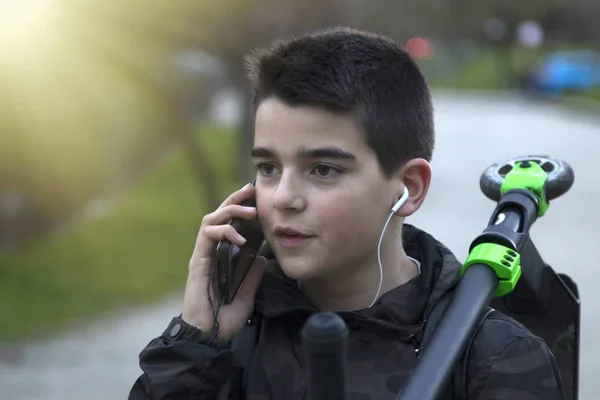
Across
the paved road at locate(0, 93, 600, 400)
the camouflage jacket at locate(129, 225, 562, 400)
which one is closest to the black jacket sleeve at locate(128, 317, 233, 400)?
the camouflage jacket at locate(129, 225, 562, 400)

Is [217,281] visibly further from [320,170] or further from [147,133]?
[147,133]

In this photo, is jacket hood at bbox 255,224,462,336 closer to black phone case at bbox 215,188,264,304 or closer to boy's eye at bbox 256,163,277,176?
black phone case at bbox 215,188,264,304

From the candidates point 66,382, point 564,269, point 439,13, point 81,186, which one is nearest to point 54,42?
point 81,186

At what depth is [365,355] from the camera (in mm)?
2182

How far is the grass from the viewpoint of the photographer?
7.40 meters

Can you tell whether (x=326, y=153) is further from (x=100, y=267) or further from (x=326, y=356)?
(x=100, y=267)

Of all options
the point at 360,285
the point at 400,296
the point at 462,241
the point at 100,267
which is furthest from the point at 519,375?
the point at 462,241

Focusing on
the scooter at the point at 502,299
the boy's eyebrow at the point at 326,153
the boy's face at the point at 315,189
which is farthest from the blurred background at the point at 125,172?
the boy's eyebrow at the point at 326,153

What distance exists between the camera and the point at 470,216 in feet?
36.6

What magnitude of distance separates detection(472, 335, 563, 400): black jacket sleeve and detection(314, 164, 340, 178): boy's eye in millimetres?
528

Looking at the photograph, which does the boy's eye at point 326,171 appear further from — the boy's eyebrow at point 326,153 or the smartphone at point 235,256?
the smartphone at point 235,256

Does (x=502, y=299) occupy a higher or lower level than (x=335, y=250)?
higher

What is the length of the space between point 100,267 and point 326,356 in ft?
24.8

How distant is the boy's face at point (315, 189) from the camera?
2080mm
